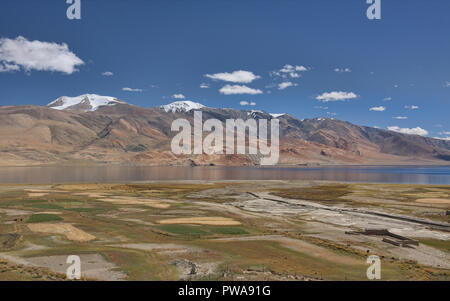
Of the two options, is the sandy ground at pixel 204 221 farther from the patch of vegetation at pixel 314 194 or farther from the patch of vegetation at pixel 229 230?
the patch of vegetation at pixel 314 194

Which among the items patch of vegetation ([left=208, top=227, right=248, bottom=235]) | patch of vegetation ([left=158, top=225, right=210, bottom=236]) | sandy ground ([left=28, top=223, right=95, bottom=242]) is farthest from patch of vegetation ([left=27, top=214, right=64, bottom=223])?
patch of vegetation ([left=208, top=227, right=248, bottom=235])

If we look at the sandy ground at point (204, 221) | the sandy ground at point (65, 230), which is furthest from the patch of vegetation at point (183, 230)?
the sandy ground at point (65, 230)

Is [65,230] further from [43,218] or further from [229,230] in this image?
[229,230]

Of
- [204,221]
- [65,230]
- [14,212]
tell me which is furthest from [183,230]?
[14,212]
